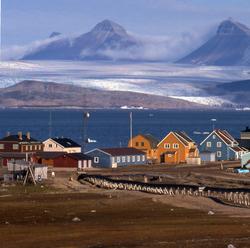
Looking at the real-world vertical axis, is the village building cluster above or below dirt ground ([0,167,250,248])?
above

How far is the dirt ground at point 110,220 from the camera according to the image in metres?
28.9

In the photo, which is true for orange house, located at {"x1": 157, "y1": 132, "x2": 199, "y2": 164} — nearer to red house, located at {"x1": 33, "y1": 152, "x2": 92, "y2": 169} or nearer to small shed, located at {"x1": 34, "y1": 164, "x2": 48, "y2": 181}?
red house, located at {"x1": 33, "y1": 152, "x2": 92, "y2": 169}

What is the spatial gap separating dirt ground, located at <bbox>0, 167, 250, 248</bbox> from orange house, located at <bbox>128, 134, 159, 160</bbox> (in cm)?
2324

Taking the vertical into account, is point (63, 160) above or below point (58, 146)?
below

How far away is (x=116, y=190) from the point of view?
47.2 m

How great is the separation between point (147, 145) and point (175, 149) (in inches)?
77.2

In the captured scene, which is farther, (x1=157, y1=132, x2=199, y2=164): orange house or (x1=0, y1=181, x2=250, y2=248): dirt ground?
(x1=157, y1=132, x2=199, y2=164): orange house

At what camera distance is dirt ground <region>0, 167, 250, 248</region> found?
28.9 m

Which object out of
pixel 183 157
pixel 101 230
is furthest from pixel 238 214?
pixel 183 157

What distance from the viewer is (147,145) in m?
72.6

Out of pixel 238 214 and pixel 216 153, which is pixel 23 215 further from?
pixel 216 153

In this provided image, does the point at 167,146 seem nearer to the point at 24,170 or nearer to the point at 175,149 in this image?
the point at 175,149

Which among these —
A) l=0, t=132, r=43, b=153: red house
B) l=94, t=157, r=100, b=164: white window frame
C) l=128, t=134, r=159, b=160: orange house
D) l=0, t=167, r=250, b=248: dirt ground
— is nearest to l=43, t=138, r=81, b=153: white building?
l=0, t=132, r=43, b=153: red house

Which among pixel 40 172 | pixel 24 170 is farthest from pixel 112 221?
pixel 24 170
